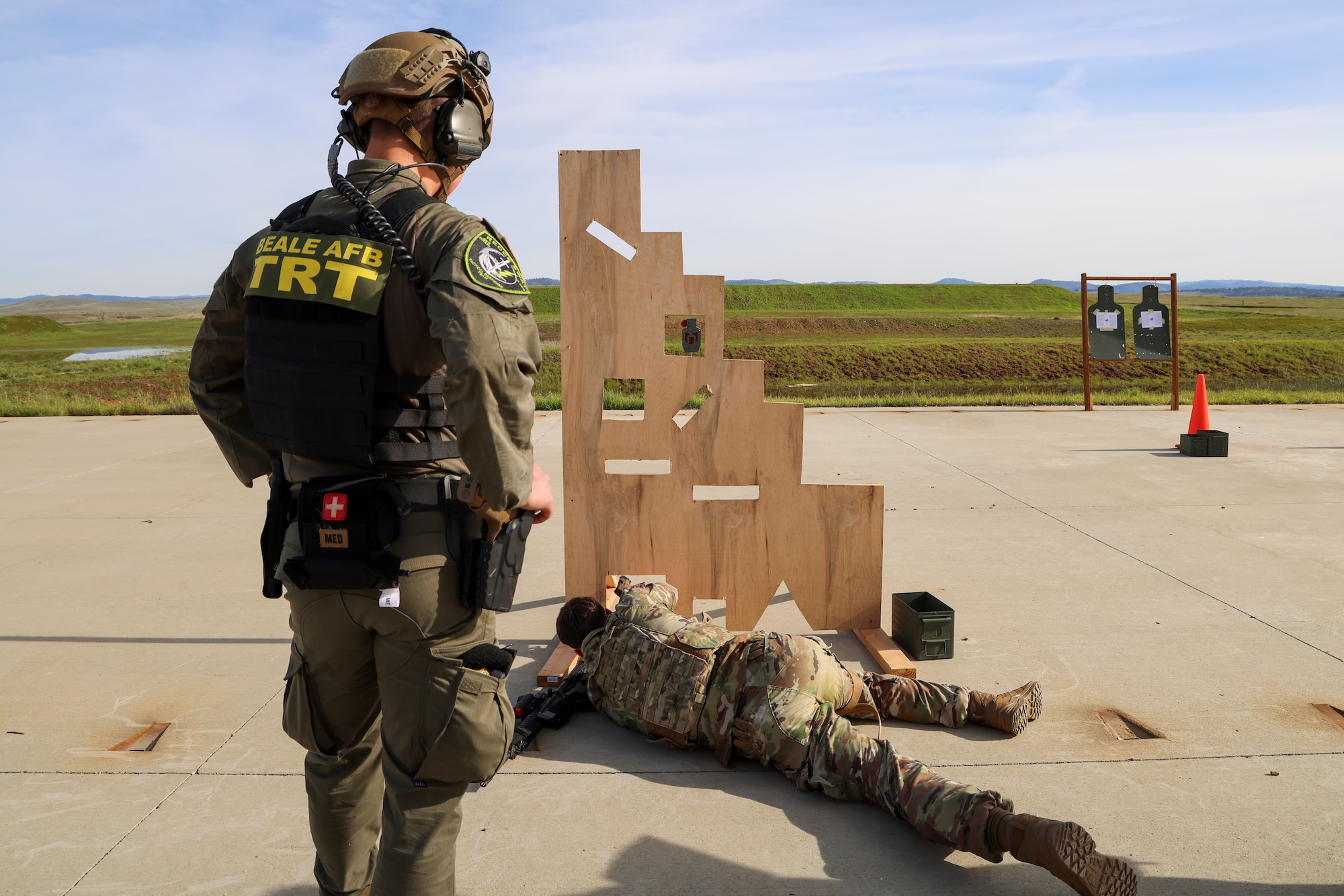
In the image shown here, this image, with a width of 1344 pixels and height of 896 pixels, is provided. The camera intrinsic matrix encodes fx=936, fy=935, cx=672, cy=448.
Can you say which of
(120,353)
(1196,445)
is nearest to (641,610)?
(1196,445)

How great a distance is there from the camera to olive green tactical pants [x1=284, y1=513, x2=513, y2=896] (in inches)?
77.2

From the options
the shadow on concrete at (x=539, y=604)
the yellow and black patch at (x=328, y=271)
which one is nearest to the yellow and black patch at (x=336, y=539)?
the yellow and black patch at (x=328, y=271)

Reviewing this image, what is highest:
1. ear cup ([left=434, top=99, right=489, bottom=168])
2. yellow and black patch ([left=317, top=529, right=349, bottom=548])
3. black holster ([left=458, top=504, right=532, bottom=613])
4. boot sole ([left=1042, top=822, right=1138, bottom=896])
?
ear cup ([left=434, top=99, right=489, bottom=168])

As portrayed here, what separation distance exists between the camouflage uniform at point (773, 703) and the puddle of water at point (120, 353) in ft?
147

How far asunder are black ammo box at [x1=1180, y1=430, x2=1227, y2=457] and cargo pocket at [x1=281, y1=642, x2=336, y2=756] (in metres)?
8.91

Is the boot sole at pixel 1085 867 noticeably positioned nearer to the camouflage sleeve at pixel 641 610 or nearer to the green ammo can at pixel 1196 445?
the camouflage sleeve at pixel 641 610

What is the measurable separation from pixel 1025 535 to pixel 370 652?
5008mm

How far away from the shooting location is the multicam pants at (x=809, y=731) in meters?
2.63

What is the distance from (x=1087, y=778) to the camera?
117 inches

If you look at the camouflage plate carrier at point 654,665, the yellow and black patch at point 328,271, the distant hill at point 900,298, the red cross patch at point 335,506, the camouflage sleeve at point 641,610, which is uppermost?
the distant hill at point 900,298

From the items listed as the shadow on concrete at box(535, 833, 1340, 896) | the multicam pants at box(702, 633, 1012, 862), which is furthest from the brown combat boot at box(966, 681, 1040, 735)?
the shadow on concrete at box(535, 833, 1340, 896)

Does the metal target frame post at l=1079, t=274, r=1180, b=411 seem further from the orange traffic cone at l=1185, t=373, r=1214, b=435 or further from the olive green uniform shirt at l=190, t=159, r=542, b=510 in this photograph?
the olive green uniform shirt at l=190, t=159, r=542, b=510

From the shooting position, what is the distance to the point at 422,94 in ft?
6.89

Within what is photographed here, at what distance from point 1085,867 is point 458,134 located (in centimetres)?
227
